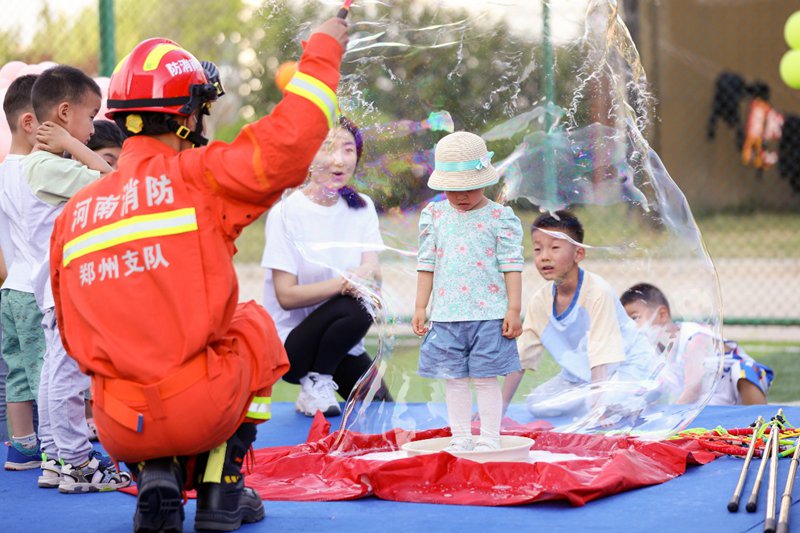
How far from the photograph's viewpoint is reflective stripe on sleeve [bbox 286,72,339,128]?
2766 mm

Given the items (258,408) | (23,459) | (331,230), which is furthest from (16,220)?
(258,408)

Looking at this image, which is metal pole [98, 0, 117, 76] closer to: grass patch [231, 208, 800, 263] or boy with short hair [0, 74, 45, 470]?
boy with short hair [0, 74, 45, 470]

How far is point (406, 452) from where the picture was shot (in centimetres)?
371

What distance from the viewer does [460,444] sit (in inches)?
145

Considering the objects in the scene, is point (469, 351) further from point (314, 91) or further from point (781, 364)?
point (781, 364)

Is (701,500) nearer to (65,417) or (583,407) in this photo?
(583,407)

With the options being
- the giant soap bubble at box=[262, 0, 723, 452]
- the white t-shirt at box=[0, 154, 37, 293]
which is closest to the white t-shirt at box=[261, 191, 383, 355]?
the giant soap bubble at box=[262, 0, 723, 452]

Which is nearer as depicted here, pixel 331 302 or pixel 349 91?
pixel 349 91

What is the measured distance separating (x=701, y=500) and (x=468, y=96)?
5.41 feet

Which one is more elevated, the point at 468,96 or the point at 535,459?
the point at 468,96

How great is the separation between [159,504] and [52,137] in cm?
147

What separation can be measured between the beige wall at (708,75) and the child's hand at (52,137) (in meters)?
12.7

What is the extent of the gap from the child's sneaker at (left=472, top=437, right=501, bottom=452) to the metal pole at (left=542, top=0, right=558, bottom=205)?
867mm

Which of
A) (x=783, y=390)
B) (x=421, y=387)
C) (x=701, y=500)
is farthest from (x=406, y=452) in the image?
(x=783, y=390)
